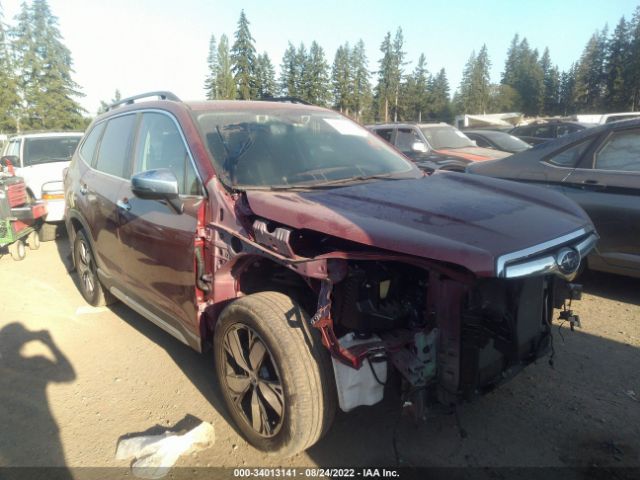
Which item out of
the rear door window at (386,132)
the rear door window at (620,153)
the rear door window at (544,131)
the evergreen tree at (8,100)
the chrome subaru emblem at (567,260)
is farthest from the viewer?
the evergreen tree at (8,100)

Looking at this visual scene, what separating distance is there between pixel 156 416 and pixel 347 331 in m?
1.47

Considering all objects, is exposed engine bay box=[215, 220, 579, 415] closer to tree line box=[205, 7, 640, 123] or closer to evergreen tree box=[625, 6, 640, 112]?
tree line box=[205, 7, 640, 123]

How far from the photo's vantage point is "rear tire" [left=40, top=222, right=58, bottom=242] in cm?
816

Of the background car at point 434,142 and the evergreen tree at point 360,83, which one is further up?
the evergreen tree at point 360,83

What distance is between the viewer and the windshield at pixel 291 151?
2.87 m

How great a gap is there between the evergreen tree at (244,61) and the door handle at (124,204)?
4992 cm

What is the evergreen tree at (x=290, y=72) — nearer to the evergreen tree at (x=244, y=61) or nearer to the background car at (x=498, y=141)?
the evergreen tree at (x=244, y=61)

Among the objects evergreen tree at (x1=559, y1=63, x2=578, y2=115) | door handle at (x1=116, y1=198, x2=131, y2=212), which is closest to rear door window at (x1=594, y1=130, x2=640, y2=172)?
door handle at (x1=116, y1=198, x2=131, y2=212)

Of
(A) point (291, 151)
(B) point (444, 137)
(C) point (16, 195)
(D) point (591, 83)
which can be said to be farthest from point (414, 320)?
(D) point (591, 83)

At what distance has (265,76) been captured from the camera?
5916cm

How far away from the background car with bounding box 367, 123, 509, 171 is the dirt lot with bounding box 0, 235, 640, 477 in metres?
5.25

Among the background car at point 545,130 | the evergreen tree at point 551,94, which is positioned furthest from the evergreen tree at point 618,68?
the background car at point 545,130

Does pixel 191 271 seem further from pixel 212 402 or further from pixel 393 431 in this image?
pixel 393 431

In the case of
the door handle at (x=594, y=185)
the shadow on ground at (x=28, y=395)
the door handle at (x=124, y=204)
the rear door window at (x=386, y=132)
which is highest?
the rear door window at (x=386, y=132)
